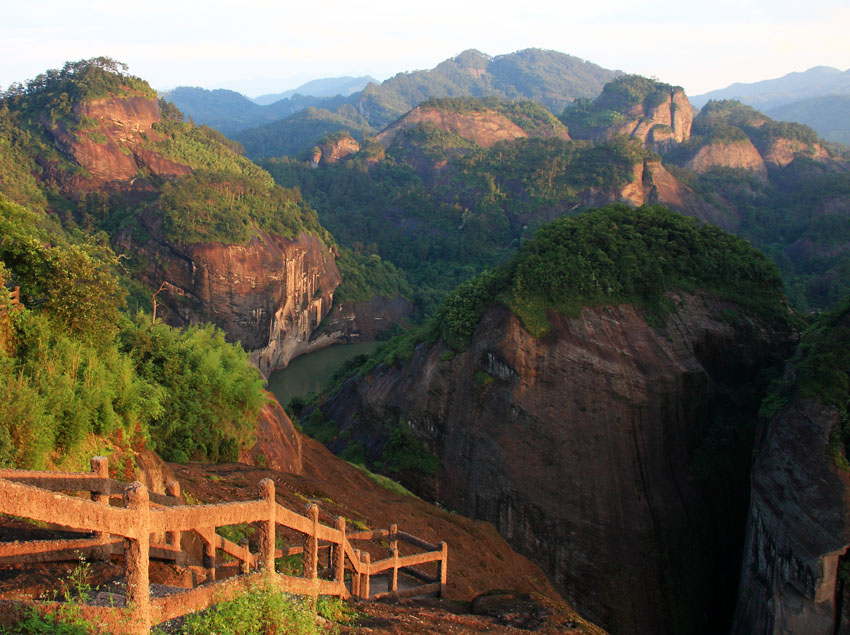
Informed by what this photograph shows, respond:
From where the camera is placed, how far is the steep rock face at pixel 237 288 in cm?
4112

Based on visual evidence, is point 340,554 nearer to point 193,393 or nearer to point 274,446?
point 193,393

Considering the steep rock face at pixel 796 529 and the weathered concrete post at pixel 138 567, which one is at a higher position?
the weathered concrete post at pixel 138 567

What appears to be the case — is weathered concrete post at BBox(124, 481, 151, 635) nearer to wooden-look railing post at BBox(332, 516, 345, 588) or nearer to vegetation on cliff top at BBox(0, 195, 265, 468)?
wooden-look railing post at BBox(332, 516, 345, 588)

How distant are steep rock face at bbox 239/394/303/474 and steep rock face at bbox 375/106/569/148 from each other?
3247 inches

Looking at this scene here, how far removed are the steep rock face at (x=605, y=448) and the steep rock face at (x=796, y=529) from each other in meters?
2.29

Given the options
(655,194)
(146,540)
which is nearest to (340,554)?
(146,540)

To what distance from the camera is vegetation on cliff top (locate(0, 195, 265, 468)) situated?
8.45m

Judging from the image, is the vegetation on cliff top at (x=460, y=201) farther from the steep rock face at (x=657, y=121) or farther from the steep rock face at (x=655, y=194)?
the steep rock face at (x=657, y=121)

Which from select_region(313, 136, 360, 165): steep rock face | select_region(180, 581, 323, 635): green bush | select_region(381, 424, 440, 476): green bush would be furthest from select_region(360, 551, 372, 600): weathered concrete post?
select_region(313, 136, 360, 165): steep rock face

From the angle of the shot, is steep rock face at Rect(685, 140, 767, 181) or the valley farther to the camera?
steep rock face at Rect(685, 140, 767, 181)

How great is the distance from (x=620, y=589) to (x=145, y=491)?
1692 centimetres

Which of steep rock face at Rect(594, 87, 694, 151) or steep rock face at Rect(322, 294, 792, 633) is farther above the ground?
steep rock face at Rect(594, 87, 694, 151)

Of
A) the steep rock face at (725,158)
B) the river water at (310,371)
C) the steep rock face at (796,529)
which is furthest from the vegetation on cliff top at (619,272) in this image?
the steep rock face at (725,158)

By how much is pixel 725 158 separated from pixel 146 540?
3644 inches
